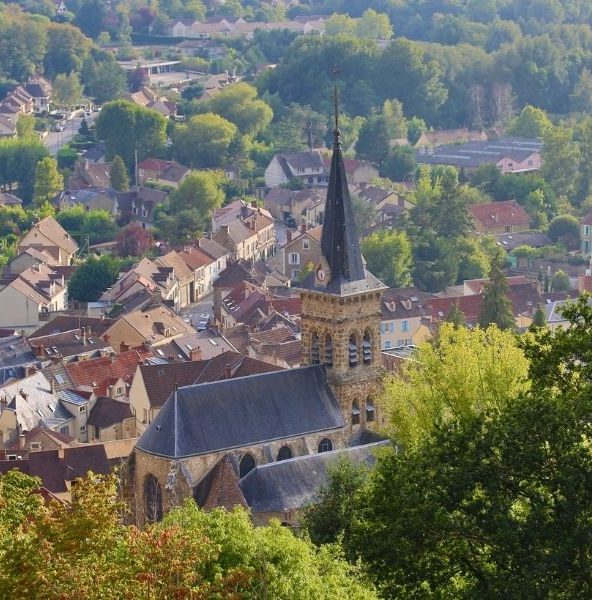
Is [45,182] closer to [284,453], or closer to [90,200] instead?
[90,200]

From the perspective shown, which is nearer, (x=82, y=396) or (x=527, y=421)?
(x=527, y=421)

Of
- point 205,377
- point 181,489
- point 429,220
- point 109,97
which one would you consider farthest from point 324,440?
point 109,97

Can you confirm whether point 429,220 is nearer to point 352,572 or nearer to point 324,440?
point 324,440

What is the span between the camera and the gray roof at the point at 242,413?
4906 centimetres

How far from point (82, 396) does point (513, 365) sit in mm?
22017

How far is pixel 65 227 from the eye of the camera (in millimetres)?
108188

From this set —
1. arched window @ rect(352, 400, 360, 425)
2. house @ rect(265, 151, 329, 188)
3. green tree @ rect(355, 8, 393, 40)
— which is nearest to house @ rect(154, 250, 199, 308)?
house @ rect(265, 151, 329, 188)

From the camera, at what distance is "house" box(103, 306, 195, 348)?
75.6 meters

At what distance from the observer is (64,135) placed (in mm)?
147875

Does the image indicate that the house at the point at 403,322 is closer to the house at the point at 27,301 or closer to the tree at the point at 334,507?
the house at the point at 27,301

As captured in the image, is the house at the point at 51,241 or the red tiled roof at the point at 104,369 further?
the house at the point at 51,241

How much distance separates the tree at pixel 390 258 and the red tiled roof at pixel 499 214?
45.7ft

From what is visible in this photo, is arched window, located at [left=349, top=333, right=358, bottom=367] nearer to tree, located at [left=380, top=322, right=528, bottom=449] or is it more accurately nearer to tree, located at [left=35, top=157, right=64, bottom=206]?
tree, located at [left=380, top=322, right=528, bottom=449]

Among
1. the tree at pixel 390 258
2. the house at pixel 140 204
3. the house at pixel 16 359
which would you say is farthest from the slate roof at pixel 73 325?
the house at pixel 140 204
